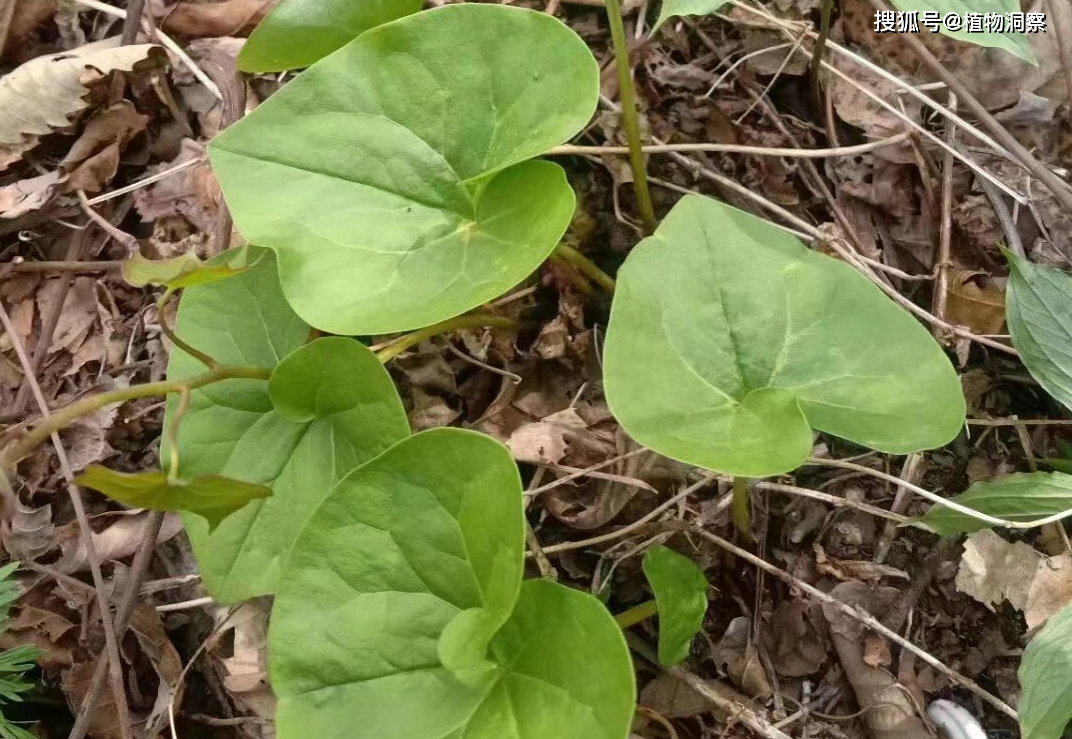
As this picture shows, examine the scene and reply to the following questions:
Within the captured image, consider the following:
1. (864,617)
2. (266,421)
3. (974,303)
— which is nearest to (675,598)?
(864,617)

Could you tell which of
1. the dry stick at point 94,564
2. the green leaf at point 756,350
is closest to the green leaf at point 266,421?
the dry stick at point 94,564

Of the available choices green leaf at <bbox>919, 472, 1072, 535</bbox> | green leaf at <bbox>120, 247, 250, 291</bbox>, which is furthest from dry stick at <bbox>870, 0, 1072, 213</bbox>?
green leaf at <bbox>120, 247, 250, 291</bbox>

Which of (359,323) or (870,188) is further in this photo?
(870,188)

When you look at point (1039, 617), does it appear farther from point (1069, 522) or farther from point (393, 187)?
point (393, 187)

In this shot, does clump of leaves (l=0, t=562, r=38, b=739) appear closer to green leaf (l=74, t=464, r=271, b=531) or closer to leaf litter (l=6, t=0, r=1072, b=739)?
leaf litter (l=6, t=0, r=1072, b=739)

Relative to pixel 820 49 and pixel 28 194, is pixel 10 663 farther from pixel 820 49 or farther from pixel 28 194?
pixel 820 49

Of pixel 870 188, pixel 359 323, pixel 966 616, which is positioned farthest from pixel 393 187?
pixel 966 616
